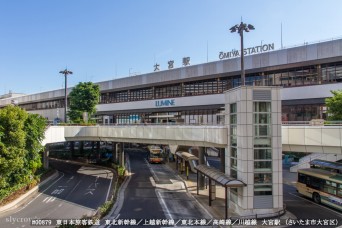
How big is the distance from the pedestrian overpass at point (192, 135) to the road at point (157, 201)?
5.76 m

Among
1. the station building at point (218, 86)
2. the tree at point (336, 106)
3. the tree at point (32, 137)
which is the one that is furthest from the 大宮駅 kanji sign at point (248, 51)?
the tree at point (32, 137)

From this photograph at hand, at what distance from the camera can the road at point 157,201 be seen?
2525 cm

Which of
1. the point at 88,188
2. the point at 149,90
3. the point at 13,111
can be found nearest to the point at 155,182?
the point at 88,188

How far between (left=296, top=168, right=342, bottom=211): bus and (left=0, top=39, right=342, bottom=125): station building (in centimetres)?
1067

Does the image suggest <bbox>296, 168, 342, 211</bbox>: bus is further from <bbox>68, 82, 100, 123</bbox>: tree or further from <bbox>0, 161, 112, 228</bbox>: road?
<bbox>68, 82, 100, 123</bbox>: tree

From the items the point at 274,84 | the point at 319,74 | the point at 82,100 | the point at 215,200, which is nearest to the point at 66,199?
the point at 215,200

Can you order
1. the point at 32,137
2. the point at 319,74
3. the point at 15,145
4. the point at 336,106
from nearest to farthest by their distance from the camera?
the point at 15,145 → the point at 336,106 → the point at 32,137 → the point at 319,74

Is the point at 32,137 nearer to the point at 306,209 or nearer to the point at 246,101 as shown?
the point at 246,101

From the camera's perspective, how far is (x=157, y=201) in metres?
30.3

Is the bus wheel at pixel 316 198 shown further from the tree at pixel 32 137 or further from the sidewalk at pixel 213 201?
the tree at pixel 32 137

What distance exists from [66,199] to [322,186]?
25.7 m

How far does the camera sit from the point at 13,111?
3197 centimetres

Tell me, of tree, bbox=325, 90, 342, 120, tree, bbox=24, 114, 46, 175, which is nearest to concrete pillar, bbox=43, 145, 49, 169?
tree, bbox=24, 114, 46, 175

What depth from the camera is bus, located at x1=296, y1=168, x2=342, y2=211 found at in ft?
85.1
